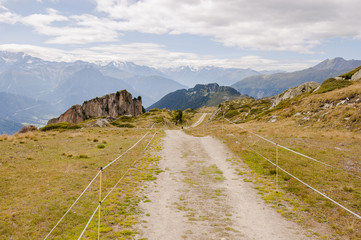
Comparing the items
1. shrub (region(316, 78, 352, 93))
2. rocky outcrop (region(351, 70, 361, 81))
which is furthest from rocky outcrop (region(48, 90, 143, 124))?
rocky outcrop (region(351, 70, 361, 81))

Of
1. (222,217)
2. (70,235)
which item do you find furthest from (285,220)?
(70,235)

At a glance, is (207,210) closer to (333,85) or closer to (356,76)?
(333,85)

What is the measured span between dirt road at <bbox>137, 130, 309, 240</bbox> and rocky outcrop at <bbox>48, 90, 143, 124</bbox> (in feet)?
328

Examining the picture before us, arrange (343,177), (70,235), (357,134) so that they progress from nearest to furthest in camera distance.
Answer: (70,235), (343,177), (357,134)

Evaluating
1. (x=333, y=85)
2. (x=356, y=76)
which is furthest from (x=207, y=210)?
(x=356, y=76)

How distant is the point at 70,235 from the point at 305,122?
1566 inches

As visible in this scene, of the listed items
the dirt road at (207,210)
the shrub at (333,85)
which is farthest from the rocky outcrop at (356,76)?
the dirt road at (207,210)

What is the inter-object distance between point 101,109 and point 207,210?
110431 millimetres

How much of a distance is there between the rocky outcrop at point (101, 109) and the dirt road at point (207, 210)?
3934 inches

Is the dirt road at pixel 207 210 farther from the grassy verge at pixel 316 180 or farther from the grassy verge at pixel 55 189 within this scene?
the grassy verge at pixel 55 189

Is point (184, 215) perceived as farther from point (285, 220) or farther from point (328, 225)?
point (328, 225)

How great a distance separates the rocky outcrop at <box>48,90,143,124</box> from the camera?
352 feet

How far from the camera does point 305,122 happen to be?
38.8 m

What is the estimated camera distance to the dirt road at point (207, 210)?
929cm
